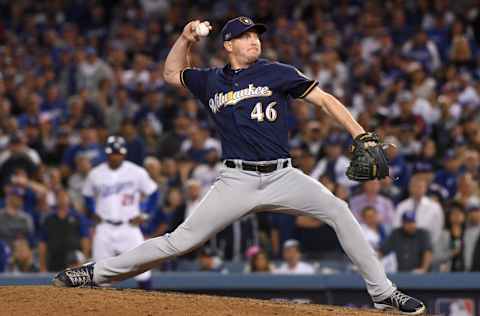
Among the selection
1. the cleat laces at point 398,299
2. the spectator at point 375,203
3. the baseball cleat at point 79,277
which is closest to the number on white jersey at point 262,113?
the cleat laces at point 398,299

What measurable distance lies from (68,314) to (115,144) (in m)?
4.77

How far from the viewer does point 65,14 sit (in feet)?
59.1

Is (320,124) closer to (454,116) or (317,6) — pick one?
(454,116)

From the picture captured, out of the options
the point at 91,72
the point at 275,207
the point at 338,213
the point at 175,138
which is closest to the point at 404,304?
the point at 338,213

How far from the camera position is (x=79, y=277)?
6.78 m

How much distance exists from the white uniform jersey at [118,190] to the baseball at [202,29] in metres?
4.50

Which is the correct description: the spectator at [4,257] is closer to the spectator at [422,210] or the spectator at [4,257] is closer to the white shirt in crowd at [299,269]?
the white shirt in crowd at [299,269]

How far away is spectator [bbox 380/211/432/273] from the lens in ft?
36.1

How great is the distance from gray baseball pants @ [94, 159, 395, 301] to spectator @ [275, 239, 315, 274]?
4.50 m

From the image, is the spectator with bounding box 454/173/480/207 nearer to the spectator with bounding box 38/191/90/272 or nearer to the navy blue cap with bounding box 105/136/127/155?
the navy blue cap with bounding box 105/136/127/155

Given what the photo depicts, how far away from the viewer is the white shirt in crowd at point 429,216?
11.3m

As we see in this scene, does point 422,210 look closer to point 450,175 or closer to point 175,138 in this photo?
point 450,175

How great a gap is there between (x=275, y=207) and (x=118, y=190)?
186 inches

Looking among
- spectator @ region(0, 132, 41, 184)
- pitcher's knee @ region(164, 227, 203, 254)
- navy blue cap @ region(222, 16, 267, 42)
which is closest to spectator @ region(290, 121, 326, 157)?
spectator @ region(0, 132, 41, 184)
